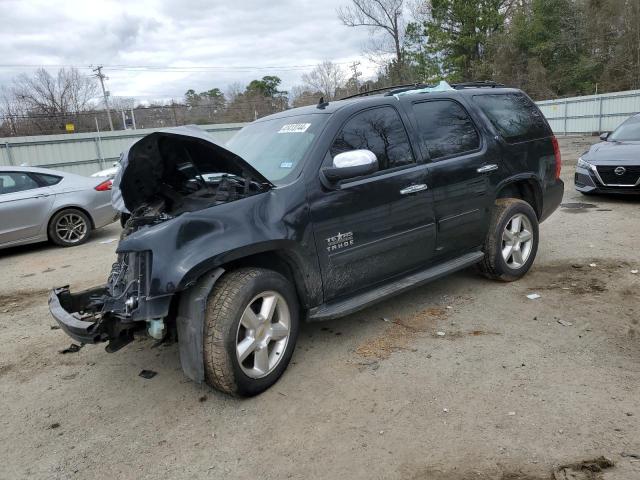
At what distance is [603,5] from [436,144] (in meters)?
38.1

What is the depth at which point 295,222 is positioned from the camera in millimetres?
3406

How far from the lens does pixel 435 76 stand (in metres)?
42.2

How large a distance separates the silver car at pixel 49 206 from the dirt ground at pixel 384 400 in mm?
3526

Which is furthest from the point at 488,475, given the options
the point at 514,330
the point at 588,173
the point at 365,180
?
the point at 588,173

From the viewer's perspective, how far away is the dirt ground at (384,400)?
8.64ft

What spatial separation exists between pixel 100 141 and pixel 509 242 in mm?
18657

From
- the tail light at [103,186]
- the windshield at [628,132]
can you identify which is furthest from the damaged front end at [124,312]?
the windshield at [628,132]

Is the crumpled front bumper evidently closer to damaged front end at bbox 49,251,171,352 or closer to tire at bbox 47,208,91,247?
damaged front end at bbox 49,251,171,352

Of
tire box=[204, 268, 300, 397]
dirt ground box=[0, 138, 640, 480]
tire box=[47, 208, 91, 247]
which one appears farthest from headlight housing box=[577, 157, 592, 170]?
tire box=[47, 208, 91, 247]

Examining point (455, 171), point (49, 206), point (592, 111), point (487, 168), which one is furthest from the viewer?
point (592, 111)

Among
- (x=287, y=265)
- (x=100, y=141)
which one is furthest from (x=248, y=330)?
(x=100, y=141)

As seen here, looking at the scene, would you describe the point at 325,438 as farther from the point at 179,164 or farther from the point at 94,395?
the point at 179,164

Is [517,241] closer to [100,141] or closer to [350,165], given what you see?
[350,165]

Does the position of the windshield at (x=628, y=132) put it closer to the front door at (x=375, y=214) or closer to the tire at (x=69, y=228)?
the front door at (x=375, y=214)
